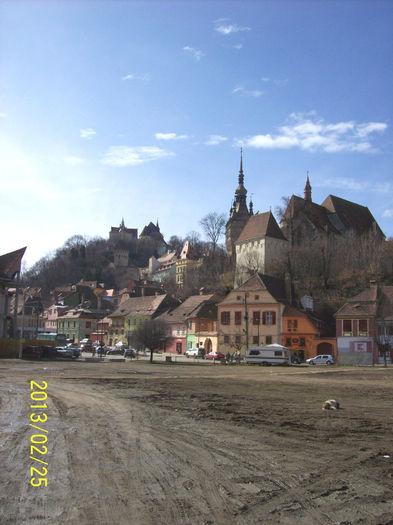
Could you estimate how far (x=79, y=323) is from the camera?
94750mm

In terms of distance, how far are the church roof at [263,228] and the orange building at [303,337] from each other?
27732 millimetres

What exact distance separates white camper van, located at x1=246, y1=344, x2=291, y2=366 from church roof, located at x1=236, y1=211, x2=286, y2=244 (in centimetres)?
3951

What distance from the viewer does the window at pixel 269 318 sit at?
60469mm

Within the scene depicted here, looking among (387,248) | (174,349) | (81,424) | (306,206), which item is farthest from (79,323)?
(81,424)

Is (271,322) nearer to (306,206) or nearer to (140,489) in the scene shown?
(306,206)

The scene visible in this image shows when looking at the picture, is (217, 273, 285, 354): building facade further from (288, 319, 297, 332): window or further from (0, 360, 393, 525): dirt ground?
(0, 360, 393, 525): dirt ground

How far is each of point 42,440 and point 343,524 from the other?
6023 millimetres

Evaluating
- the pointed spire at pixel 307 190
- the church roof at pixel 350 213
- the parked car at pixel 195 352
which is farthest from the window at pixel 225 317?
the pointed spire at pixel 307 190

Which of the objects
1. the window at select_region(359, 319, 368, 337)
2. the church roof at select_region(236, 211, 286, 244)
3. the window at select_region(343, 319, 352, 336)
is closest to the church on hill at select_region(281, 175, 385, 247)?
the church roof at select_region(236, 211, 286, 244)

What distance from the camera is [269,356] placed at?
47.4 meters

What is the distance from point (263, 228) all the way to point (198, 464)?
260 ft

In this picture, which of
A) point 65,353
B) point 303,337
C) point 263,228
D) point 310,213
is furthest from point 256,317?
point 310,213

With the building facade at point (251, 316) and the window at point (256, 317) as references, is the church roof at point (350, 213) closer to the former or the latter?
the building facade at point (251, 316)

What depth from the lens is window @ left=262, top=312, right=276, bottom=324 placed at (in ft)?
198
